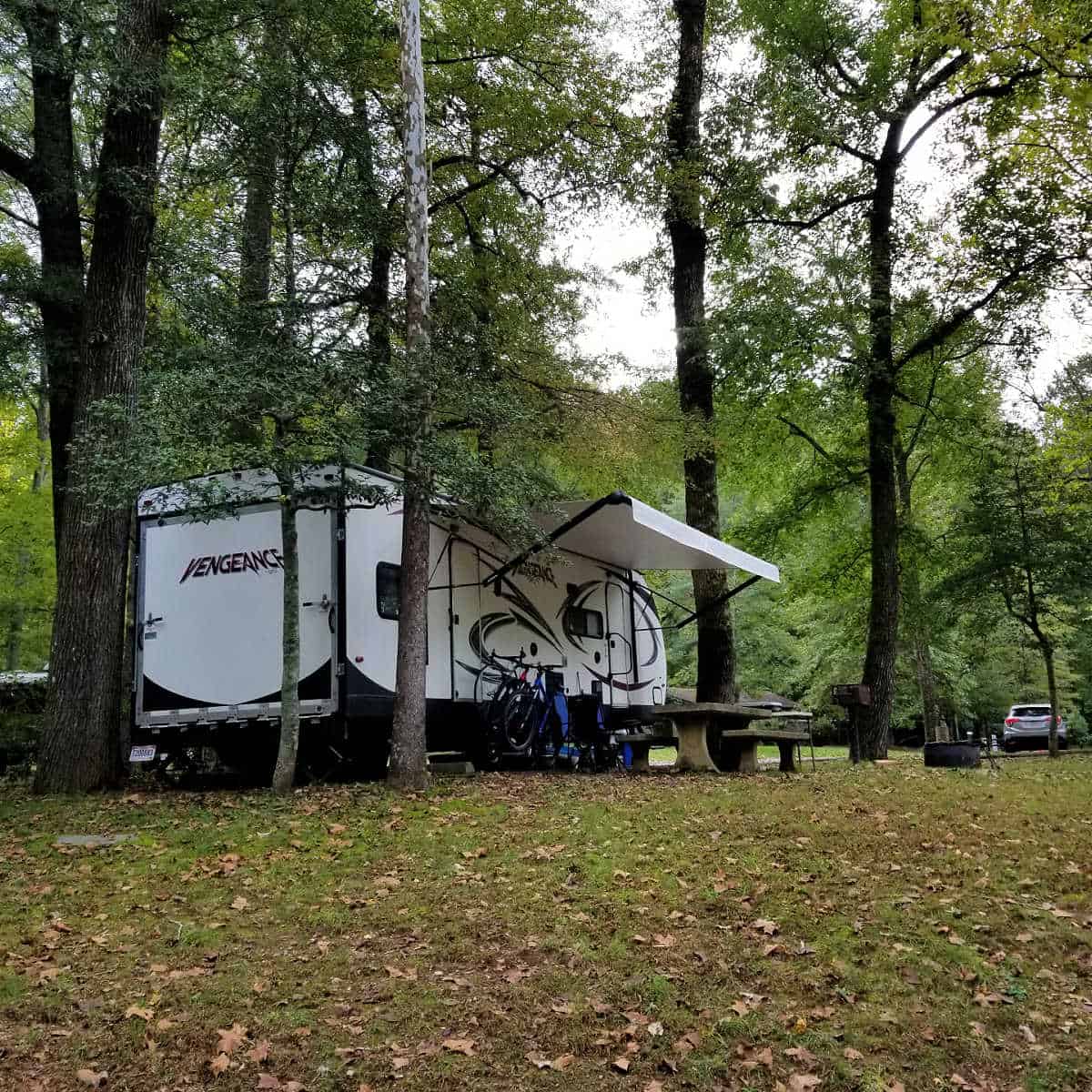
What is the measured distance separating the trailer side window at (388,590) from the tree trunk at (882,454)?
316 inches

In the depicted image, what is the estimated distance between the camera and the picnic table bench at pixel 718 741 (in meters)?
10.9

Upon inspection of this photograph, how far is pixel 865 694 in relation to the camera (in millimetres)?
14398

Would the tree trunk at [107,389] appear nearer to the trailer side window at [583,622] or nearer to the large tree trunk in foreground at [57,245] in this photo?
the large tree trunk in foreground at [57,245]

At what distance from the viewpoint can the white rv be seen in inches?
360

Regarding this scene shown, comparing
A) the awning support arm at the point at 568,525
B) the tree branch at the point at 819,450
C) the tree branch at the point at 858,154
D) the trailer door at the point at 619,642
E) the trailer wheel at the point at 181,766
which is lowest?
the trailer wheel at the point at 181,766

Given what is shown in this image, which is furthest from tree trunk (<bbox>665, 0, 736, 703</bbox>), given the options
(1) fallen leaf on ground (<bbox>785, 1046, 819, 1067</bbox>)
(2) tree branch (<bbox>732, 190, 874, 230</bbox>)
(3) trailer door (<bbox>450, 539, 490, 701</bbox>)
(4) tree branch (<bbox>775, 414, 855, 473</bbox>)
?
(1) fallen leaf on ground (<bbox>785, 1046, 819, 1067</bbox>)

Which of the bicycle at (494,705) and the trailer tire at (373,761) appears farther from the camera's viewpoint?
the bicycle at (494,705)

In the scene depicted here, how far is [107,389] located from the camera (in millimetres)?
9477

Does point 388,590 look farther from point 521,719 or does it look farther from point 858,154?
point 858,154

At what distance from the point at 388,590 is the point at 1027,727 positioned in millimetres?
20767

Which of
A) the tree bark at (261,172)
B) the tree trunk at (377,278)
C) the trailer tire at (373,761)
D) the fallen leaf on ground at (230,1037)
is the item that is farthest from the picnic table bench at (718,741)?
the fallen leaf on ground at (230,1037)

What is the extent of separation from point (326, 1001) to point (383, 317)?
742 cm

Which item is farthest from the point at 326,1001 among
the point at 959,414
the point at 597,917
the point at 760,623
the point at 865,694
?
the point at 760,623

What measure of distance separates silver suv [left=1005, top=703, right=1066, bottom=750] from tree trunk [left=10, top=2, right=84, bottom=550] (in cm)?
2260
